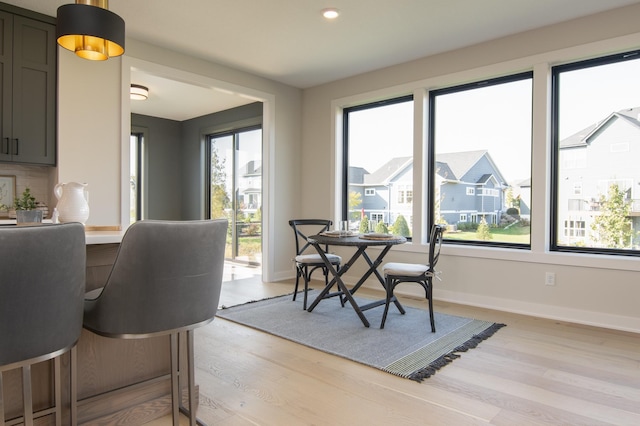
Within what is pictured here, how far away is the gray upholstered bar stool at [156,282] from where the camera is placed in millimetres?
1423

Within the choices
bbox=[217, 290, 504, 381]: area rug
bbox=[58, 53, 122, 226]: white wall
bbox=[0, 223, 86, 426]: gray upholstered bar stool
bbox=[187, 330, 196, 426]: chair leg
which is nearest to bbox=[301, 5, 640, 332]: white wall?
bbox=[217, 290, 504, 381]: area rug

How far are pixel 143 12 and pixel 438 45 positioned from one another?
112 inches

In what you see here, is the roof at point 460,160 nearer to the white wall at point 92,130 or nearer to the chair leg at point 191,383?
the white wall at point 92,130

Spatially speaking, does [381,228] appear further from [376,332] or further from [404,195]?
[376,332]

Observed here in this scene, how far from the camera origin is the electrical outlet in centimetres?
372

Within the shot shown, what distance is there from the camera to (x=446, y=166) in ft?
15.1

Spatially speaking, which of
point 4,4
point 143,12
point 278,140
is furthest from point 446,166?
point 4,4

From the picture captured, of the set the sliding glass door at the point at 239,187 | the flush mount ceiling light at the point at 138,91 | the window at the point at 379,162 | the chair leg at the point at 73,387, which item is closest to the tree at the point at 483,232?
the window at the point at 379,162

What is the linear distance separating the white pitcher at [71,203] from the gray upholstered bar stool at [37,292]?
69 centimetres

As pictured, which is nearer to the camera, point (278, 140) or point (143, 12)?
point (143, 12)

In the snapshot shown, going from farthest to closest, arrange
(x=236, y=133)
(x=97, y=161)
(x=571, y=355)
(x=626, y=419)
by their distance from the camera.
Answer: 1. (x=236, y=133)
2. (x=97, y=161)
3. (x=571, y=355)
4. (x=626, y=419)

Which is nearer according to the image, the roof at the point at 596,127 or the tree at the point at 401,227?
the roof at the point at 596,127

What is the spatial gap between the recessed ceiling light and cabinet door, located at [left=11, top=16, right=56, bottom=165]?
2.43m

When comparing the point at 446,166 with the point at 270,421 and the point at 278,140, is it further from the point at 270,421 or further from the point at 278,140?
the point at 270,421
